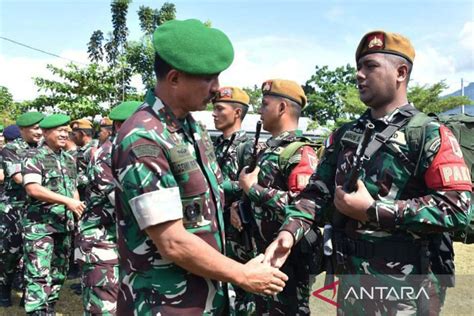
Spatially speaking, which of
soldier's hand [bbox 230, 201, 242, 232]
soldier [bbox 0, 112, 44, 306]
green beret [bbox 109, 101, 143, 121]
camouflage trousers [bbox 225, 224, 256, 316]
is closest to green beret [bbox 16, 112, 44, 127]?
soldier [bbox 0, 112, 44, 306]

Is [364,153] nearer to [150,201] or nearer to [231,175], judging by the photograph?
[150,201]

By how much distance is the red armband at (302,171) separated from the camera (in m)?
3.24

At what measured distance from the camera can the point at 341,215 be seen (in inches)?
98.7

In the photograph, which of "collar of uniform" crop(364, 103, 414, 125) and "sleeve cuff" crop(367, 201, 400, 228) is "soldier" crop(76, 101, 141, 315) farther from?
"sleeve cuff" crop(367, 201, 400, 228)

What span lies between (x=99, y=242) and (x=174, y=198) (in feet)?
8.01

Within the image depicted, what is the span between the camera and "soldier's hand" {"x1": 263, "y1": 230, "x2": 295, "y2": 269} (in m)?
2.29

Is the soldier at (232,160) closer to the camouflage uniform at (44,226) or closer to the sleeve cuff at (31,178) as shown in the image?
the camouflage uniform at (44,226)

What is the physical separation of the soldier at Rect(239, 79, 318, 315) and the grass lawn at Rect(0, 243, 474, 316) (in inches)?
64.8

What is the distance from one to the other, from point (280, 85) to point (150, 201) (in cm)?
234

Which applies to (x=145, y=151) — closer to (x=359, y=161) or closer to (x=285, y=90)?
(x=359, y=161)

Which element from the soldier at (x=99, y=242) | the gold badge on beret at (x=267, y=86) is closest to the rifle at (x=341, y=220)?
the gold badge on beret at (x=267, y=86)

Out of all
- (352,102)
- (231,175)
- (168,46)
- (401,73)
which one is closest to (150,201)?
(168,46)

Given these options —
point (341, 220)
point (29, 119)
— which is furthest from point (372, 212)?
point (29, 119)

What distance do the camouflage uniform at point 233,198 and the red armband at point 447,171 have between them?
234cm
